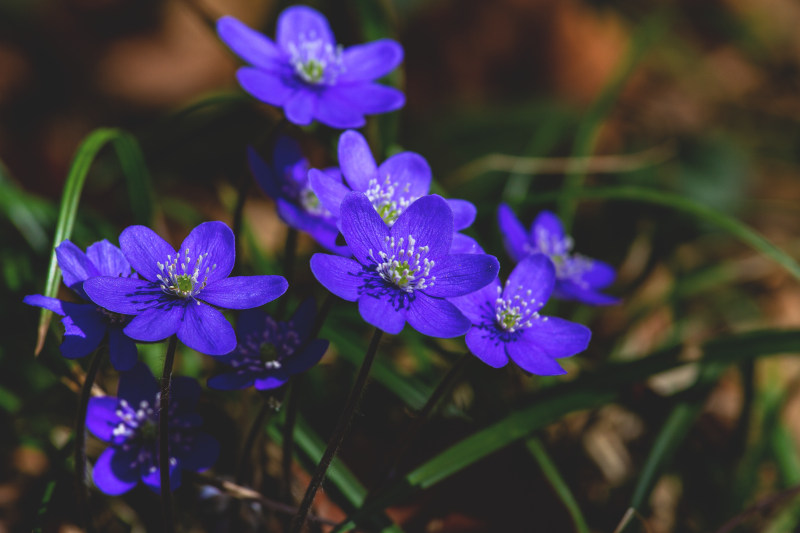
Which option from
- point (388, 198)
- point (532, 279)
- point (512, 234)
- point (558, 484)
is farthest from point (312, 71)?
point (558, 484)

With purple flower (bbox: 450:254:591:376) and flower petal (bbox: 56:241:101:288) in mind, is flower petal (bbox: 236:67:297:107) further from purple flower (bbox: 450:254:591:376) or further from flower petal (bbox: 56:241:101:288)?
purple flower (bbox: 450:254:591:376)

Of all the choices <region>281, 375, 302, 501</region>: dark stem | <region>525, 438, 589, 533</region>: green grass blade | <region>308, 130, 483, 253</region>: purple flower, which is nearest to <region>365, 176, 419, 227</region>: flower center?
<region>308, 130, 483, 253</region>: purple flower

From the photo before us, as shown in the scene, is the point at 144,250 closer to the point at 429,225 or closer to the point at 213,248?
the point at 213,248

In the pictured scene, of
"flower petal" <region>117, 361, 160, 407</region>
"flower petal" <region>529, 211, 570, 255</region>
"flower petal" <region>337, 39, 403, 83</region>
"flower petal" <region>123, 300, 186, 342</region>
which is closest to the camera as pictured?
"flower petal" <region>123, 300, 186, 342</region>

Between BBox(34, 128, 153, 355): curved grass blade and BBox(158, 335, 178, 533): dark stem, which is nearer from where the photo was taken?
BBox(158, 335, 178, 533): dark stem

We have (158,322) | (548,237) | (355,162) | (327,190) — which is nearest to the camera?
(158,322)

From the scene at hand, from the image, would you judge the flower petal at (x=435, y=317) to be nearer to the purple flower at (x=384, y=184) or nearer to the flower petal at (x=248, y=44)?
the purple flower at (x=384, y=184)
